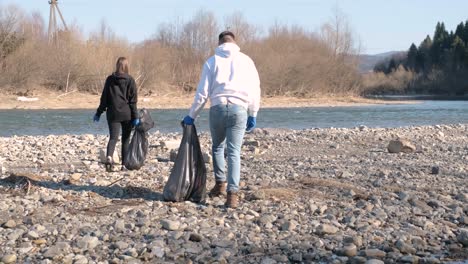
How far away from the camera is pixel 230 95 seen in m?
6.10

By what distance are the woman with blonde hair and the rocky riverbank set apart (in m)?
A: 0.61

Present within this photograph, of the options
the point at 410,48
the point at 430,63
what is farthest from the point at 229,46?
the point at 410,48

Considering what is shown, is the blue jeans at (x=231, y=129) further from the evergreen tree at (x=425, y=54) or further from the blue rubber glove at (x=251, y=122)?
the evergreen tree at (x=425, y=54)

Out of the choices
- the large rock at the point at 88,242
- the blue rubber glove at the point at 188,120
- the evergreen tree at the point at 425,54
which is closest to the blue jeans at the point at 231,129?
the blue rubber glove at the point at 188,120

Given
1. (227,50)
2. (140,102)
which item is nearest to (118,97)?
(227,50)

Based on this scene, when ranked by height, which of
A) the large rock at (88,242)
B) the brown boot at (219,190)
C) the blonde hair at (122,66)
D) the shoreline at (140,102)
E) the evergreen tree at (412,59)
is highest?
the evergreen tree at (412,59)

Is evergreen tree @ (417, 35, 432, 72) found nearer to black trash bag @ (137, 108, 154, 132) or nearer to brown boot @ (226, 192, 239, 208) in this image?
black trash bag @ (137, 108, 154, 132)

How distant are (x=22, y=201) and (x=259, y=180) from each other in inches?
110

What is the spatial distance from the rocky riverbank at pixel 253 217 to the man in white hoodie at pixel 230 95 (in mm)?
545

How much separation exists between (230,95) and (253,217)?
112 centimetres

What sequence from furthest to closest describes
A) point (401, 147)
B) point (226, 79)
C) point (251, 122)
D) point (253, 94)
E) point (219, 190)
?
1. point (401, 147)
2. point (219, 190)
3. point (251, 122)
4. point (253, 94)
5. point (226, 79)

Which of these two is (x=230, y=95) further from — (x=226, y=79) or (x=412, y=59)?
(x=412, y=59)

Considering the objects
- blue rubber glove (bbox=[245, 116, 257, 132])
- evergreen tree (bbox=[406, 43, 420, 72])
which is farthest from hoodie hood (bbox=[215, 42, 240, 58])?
evergreen tree (bbox=[406, 43, 420, 72])

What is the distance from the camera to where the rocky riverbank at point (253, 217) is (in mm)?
4777
